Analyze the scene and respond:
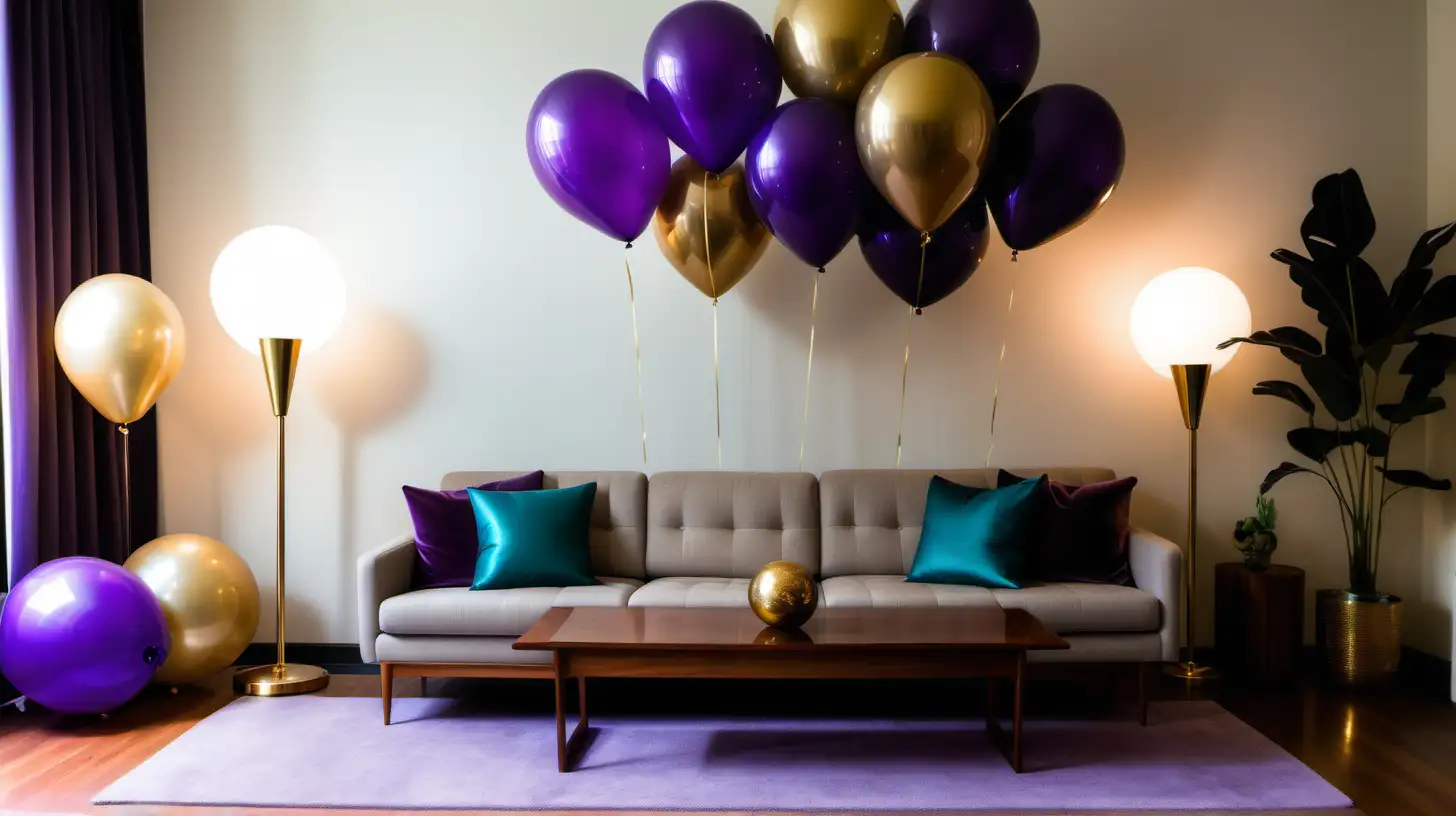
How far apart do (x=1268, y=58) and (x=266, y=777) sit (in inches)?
165

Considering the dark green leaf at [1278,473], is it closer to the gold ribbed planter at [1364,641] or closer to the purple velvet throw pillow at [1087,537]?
the gold ribbed planter at [1364,641]

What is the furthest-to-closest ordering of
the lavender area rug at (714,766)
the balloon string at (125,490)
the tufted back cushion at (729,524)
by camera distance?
1. the balloon string at (125,490)
2. the tufted back cushion at (729,524)
3. the lavender area rug at (714,766)

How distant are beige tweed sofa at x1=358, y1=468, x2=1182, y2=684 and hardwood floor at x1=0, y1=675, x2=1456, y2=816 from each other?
0.35m

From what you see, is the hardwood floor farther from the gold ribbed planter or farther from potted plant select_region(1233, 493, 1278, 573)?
potted plant select_region(1233, 493, 1278, 573)

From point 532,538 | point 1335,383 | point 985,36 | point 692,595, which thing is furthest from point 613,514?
point 1335,383

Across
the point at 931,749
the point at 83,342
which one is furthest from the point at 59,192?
the point at 931,749

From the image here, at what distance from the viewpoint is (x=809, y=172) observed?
10.1 feet

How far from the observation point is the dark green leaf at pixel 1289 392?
390cm

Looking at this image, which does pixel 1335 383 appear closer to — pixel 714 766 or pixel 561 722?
pixel 714 766

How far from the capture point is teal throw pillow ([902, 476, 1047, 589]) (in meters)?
3.58

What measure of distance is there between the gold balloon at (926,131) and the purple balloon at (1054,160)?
0.27m

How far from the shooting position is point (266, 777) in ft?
9.75

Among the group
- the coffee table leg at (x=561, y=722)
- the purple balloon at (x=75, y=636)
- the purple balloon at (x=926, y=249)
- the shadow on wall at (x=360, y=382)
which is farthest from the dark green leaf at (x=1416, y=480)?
the purple balloon at (x=75, y=636)

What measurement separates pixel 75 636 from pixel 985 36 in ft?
10.4
